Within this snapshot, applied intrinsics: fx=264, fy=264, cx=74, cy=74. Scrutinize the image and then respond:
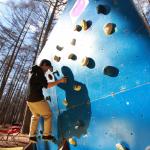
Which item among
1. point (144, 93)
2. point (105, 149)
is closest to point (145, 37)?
point (144, 93)

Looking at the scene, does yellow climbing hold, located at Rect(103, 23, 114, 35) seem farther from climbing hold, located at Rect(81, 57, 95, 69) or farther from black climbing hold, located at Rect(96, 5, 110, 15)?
climbing hold, located at Rect(81, 57, 95, 69)

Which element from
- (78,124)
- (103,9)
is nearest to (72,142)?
(78,124)

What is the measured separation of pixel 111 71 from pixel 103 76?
0.54ft

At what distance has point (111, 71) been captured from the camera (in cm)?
252

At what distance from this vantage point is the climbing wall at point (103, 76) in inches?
86.3

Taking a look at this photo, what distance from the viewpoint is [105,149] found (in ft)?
8.44

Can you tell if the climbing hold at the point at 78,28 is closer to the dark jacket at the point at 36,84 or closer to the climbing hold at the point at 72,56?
Result: the climbing hold at the point at 72,56

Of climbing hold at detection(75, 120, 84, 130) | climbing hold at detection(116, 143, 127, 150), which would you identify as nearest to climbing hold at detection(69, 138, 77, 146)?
climbing hold at detection(75, 120, 84, 130)

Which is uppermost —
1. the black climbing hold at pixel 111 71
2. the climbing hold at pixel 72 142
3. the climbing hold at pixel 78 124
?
the black climbing hold at pixel 111 71

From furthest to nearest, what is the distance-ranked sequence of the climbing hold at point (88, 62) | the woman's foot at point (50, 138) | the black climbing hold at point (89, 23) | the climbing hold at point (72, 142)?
the woman's foot at point (50, 138)
the climbing hold at point (72, 142)
the black climbing hold at point (89, 23)
the climbing hold at point (88, 62)

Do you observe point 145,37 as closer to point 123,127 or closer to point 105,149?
point 123,127

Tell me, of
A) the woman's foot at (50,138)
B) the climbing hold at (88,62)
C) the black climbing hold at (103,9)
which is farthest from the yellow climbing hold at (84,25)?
the woman's foot at (50,138)

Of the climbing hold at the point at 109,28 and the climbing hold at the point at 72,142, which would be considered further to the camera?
the climbing hold at the point at 72,142

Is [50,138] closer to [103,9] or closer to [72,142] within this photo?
[72,142]
